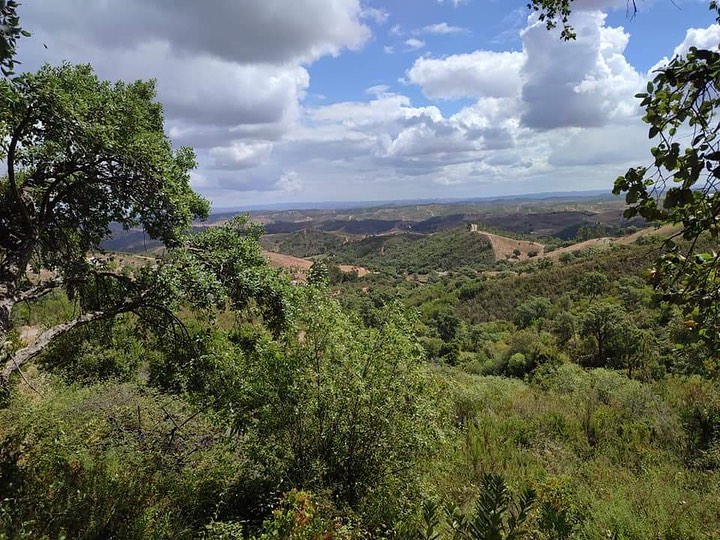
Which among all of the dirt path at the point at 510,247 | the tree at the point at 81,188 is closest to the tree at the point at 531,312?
the tree at the point at 81,188

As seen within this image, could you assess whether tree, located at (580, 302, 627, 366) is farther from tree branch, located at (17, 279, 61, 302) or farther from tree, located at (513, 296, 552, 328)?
tree branch, located at (17, 279, 61, 302)

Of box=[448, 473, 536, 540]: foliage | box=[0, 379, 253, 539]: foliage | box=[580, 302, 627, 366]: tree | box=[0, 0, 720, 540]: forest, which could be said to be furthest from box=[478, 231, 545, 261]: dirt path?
box=[448, 473, 536, 540]: foliage

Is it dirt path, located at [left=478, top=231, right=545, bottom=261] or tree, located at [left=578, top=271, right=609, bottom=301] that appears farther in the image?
dirt path, located at [left=478, top=231, right=545, bottom=261]

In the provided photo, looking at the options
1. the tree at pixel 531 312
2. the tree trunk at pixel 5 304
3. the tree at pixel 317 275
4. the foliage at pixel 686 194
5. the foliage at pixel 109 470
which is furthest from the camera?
the tree at pixel 531 312

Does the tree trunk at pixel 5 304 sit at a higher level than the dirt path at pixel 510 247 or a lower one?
higher

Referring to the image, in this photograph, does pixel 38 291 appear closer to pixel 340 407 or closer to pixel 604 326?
pixel 340 407

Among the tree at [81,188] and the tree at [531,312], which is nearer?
the tree at [81,188]

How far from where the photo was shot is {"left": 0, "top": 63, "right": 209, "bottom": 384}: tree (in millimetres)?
4875

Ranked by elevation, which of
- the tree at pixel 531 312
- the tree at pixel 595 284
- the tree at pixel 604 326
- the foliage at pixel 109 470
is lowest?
the tree at pixel 531 312

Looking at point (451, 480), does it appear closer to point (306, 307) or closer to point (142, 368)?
point (306, 307)

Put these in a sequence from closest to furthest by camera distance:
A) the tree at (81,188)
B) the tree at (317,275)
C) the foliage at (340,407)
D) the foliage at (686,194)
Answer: the foliage at (686,194)
the tree at (81,188)
the foliage at (340,407)
the tree at (317,275)

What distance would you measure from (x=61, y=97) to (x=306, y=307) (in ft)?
13.2

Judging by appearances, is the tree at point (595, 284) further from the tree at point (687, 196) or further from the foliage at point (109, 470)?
the tree at point (687, 196)

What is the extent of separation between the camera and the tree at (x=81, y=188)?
16.0 ft
